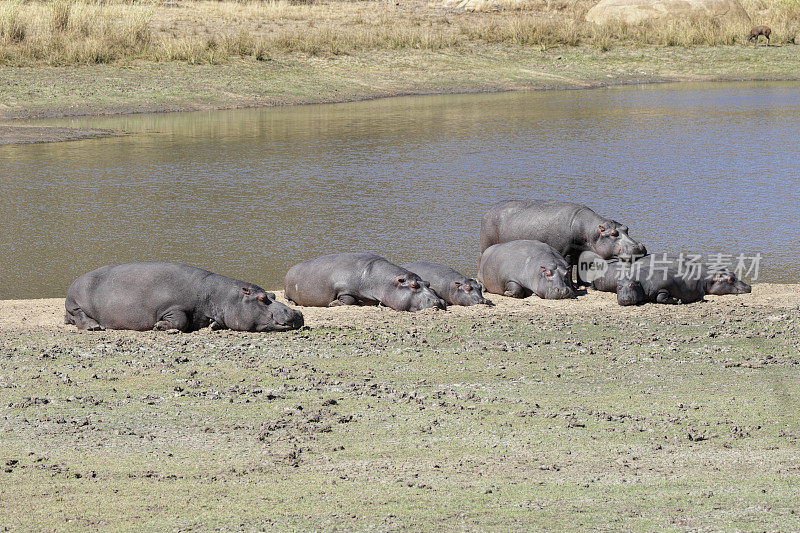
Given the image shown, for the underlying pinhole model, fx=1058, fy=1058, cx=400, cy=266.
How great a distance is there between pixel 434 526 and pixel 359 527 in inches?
10.6

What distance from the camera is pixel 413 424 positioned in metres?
5.15

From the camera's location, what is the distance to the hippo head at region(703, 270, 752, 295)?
868 centimetres

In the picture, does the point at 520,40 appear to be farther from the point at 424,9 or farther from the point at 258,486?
the point at 258,486

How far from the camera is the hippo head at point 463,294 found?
8406mm

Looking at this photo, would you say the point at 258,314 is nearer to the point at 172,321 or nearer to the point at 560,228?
the point at 172,321

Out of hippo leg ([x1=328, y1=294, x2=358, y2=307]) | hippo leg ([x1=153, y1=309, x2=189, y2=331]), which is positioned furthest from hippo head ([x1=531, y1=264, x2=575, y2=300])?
hippo leg ([x1=153, y1=309, x2=189, y2=331])

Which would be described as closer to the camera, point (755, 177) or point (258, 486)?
point (258, 486)

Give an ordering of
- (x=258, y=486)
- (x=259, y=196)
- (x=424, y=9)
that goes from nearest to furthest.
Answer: (x=258, y=486), (x=259, y=196), (x=424, y=9)

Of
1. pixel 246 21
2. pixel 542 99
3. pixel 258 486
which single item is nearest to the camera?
pixel 258 486

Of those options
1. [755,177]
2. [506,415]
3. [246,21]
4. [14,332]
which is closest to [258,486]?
[506,415]

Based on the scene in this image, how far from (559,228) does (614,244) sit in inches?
23.9

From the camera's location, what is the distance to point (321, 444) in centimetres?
489

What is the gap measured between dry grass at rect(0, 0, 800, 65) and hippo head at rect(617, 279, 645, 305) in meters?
16.8

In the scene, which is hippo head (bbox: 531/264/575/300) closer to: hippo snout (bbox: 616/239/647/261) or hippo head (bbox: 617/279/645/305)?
hippo head (bbox: 617/279/645/305)
